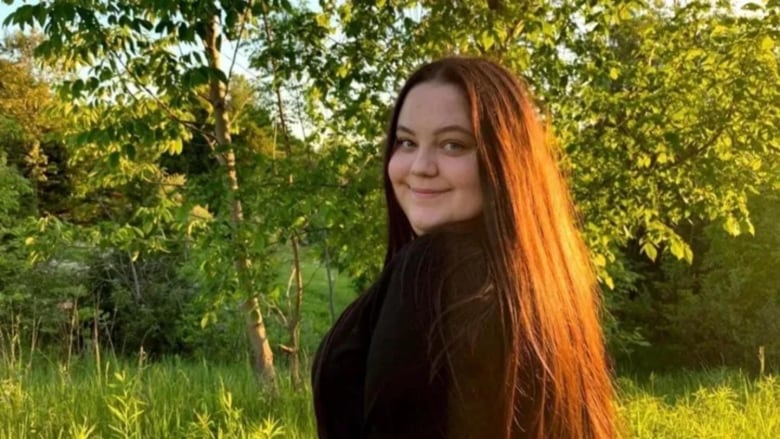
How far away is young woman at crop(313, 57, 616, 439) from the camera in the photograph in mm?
1217

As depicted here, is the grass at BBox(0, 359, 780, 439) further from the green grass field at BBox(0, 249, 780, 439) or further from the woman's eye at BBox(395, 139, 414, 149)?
the woman's eye at BBox(395, 139, 414, 149)

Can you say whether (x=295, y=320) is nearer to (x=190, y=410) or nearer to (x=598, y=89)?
(x=190, y=410)

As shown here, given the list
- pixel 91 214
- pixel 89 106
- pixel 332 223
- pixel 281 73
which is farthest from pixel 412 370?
pixel 91 214

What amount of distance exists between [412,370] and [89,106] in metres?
4.09

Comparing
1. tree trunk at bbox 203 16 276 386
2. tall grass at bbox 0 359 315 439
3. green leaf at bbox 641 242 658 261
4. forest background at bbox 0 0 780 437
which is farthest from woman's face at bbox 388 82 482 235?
green leaf at bbox 641 242 658 261

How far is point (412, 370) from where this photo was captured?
121 cm

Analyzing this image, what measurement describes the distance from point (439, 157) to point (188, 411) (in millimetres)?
2755

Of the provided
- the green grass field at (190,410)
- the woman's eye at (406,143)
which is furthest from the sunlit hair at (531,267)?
the green grass field at (190,410)

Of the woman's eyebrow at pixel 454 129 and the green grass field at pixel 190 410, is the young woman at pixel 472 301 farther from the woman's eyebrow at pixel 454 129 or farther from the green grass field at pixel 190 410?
the green grass field at pixel 190 410

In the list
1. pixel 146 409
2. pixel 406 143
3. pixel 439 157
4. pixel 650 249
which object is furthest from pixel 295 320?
pixel 439 157

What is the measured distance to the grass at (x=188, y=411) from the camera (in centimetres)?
342

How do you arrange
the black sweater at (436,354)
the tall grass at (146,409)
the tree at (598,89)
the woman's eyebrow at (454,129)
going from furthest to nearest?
the tree at (598,89)
the tall grass at (146,409)
the woman's eyebrow at (454,129)
the black sweater at (436,354)

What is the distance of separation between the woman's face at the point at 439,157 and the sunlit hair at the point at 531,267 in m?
0.03

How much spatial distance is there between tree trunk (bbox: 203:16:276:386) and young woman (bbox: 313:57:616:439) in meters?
2.65
